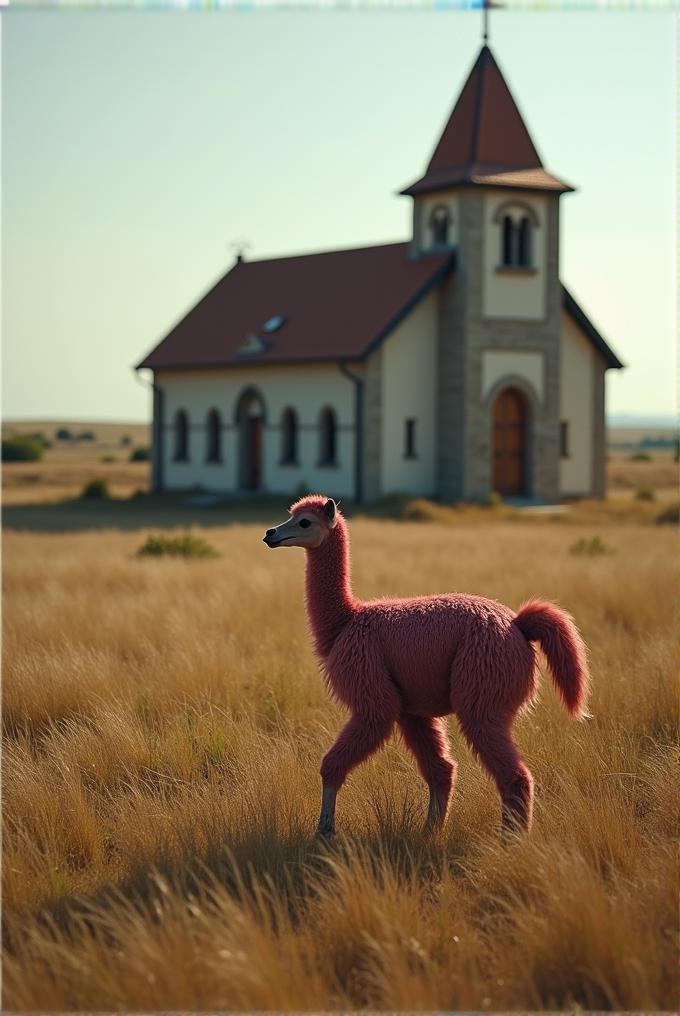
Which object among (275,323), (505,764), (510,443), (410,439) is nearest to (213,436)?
(275,323)

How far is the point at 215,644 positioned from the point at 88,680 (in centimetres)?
155

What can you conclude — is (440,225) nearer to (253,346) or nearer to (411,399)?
(411,399)

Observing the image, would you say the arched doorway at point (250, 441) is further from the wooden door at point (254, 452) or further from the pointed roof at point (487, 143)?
the pointed roof at point (487, 143)

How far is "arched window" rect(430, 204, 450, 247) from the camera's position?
3516cm

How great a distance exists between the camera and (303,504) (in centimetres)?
532

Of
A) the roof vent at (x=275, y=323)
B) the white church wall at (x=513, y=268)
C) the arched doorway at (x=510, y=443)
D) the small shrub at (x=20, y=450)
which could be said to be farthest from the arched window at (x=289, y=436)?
the small shrub at (x=20, y=450)

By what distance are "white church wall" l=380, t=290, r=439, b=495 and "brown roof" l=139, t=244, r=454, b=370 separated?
34.7 inches

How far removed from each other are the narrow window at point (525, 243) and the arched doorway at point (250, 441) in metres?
9.76

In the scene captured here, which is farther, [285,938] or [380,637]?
[380,637]

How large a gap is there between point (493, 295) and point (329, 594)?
30387 mm

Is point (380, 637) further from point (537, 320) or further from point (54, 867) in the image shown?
point (537, 320)

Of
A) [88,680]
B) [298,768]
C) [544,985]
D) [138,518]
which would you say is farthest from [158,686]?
[138,518]

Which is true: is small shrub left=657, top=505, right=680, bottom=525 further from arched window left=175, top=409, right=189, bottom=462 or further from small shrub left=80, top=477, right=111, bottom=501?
small shrub left=80, top=477, right=111, bottom=501

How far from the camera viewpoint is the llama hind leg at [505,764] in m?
4.89
